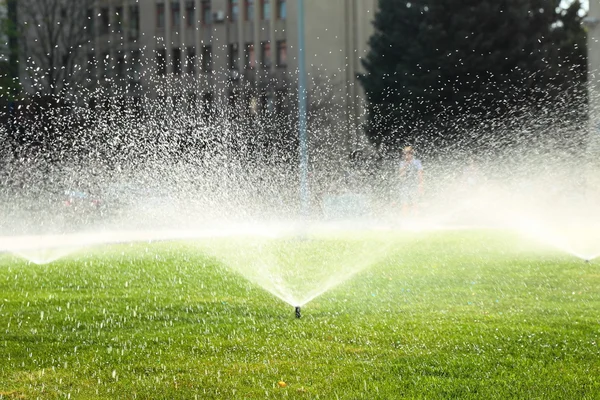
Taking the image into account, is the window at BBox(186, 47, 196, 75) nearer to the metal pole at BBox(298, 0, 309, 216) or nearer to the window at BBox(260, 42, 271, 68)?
the window at BBox(260, 42, 271, 68)

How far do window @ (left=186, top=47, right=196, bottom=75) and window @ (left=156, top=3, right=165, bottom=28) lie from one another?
8.90ft

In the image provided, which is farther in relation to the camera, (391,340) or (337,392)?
(391,340)

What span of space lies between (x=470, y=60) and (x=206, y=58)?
22.0 m

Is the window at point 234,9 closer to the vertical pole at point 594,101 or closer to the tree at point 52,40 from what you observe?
the tree at point 52,40

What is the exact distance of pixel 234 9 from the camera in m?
48.7

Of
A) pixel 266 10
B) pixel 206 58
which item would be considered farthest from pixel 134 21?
pixel 266 10

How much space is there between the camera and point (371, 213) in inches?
817

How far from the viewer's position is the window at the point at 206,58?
1863 inches

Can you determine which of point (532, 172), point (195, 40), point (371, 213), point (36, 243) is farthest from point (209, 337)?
point (195, 40)

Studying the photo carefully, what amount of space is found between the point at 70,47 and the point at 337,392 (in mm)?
28246

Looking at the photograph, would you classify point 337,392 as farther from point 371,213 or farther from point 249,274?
point 371,213

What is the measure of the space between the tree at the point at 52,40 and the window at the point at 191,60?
15.8 meters

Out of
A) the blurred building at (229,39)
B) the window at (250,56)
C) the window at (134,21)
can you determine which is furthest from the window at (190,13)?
the window at (250,56)

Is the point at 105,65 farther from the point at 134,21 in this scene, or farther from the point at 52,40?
the point at 134,21
